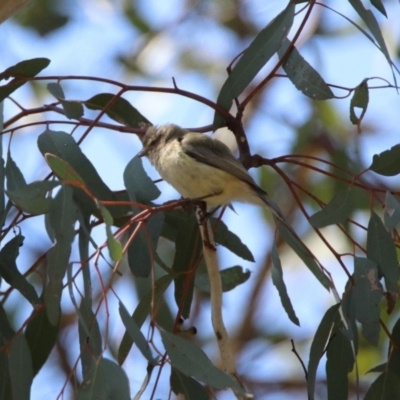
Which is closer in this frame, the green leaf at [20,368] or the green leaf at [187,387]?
the green leaf at [20,368]

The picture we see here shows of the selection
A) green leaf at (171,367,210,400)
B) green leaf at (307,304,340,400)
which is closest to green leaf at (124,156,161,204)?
green leaf at (171,367,210,400)

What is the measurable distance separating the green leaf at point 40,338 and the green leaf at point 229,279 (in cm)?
54

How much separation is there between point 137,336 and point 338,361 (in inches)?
29.2

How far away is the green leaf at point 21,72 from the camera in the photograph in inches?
110

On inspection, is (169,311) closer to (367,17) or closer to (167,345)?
(167,345)

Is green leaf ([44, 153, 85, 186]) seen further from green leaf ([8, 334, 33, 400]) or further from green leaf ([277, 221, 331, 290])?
green leaf ([277, 221, 331, 290])

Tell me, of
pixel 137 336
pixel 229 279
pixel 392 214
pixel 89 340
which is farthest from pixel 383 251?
pixel 89 340

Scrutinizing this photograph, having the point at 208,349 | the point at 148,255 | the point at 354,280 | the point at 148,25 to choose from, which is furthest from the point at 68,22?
the point at 354,280

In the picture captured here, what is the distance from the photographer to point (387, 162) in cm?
272

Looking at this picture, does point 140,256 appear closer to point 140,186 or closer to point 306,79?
point 140,186

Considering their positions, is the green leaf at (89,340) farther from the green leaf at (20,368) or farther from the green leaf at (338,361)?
the green leaf at (338,361)

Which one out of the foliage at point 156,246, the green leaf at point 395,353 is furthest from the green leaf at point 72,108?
the green leaf at point 395,353

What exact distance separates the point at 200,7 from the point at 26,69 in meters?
3.42

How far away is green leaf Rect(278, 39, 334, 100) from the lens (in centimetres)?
271
